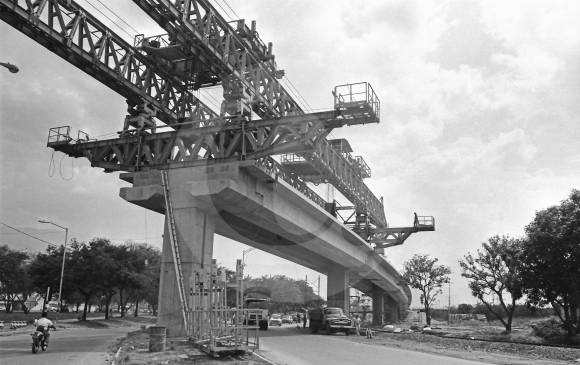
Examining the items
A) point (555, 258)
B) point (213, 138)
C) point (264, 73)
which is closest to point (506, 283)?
point (555, 258)

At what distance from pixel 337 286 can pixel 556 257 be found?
1960 centimetres

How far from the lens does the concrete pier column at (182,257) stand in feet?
75.7

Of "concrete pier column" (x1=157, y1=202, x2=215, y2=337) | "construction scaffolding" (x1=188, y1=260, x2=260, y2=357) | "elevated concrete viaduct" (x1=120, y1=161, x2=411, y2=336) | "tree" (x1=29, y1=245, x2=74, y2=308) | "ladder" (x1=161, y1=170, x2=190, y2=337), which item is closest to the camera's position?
"construction scaffolding" (x1=188, y1=260, x2=260, y2=357)

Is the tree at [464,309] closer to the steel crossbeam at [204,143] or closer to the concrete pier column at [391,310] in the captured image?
the concrete pier column at [391,310]

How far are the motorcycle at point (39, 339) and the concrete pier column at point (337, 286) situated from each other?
32978 millimetres

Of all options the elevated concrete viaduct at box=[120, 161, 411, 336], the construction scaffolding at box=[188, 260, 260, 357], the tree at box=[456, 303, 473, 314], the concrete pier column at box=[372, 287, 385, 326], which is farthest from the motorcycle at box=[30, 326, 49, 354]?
the tree at box=[456, 303, 473, 314]

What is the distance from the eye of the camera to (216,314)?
1711 cm

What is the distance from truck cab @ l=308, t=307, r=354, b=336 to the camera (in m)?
36.1

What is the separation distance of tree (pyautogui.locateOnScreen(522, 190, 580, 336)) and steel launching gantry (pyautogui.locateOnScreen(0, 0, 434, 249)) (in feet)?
56.0

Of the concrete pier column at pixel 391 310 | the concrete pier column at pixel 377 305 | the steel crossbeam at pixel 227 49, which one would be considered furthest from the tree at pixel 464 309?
the steel crossbeam at pixel 227 49

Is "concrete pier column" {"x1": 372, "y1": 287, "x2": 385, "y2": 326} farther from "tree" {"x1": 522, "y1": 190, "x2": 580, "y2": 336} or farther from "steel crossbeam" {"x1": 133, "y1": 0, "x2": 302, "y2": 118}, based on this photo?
"steel crossbeam" {"x1": 133, "y1": 0, "x2": 302, "y2": 118}

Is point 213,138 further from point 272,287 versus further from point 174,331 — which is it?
point 272,287

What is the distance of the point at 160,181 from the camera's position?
25.4m

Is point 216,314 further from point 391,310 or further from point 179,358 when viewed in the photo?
point 391,310
